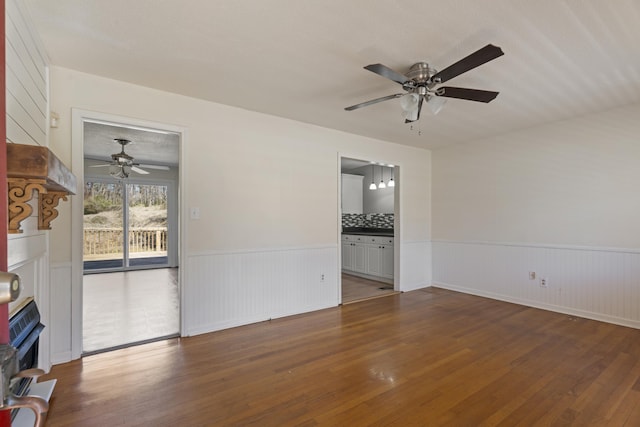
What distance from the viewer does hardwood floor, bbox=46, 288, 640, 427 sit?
1887 millimetres

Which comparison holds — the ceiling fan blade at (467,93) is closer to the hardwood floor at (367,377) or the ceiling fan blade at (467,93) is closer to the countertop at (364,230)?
the hardwood floor at (367,377)

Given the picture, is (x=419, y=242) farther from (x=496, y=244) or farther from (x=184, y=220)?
(x=184, y=220)

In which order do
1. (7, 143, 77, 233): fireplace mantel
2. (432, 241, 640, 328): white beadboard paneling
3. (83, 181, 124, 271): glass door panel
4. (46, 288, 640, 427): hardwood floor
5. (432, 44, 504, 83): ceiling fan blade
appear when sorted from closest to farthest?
(7, 143, 77, 233): fireplace mantel
(432, 44, 504, 83): ceiling fan blade
(46, 288, 640, 427): hardwood floor
(432, 241, 640, 328): white beadboard paneling
(83, 181, 124, 271): glass door panel

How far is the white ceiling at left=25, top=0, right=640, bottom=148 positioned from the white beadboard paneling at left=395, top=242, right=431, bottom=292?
2.52 m

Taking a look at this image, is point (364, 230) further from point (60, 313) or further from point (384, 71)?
point (60, 313)

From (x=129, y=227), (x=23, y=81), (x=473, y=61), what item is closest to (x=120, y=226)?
(x=129, y=227)

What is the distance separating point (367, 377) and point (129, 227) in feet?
21.7

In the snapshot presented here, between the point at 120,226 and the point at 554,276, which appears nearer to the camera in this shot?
the point at 554,276

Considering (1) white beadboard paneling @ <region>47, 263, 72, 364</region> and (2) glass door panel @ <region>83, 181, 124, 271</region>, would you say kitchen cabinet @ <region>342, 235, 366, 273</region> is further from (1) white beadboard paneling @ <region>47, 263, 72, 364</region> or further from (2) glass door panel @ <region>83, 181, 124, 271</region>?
(2) glass door panel @ <region>83, 181, 124, 271</region>

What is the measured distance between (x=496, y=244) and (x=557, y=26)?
10.6 ft

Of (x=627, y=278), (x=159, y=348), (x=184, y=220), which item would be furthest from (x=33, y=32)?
(x=627, y=278)

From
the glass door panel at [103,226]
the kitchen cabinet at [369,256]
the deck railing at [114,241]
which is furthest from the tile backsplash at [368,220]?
the glass door panel at [103,226]

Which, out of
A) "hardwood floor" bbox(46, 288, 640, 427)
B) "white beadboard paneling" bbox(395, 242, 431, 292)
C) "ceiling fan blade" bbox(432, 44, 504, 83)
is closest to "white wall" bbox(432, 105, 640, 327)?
"white beadboard paneling" bbox(395, 242, 431, 292)

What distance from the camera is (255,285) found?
3.58 m
